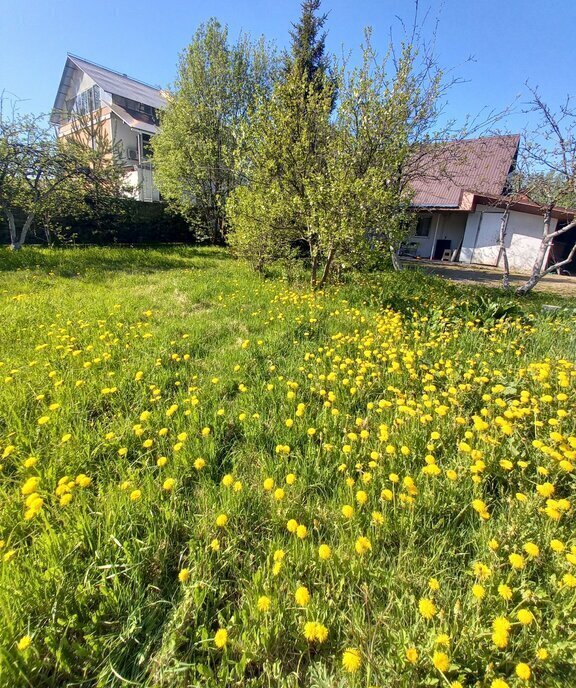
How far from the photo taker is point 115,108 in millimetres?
21203

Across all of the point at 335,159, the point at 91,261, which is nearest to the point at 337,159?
the point at 335,159

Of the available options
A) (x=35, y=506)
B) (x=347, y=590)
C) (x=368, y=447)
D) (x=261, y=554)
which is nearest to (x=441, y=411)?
(x=368, y=447)

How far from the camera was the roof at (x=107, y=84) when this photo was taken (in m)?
22.2

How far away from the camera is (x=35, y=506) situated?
139 cm

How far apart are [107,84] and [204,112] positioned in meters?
14.4

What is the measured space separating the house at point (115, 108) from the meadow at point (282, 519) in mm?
21596

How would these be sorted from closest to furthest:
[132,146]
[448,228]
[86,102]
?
1. [448,228]
2. [132,146]
3. [86,102]

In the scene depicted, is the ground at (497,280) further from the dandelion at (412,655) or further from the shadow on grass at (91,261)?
the dandelion at (412,655)

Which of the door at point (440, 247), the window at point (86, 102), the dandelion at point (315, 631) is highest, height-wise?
the window at point (86, 102)

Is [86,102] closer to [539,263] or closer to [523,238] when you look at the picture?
[523,238]

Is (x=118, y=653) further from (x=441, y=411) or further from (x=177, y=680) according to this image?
(x=441, y=411)

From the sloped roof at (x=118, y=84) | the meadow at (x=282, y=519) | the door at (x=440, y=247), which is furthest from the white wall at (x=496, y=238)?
the sloped roof at (x=118, y=84)

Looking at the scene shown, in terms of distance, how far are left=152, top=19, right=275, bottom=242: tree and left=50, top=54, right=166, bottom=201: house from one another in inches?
299

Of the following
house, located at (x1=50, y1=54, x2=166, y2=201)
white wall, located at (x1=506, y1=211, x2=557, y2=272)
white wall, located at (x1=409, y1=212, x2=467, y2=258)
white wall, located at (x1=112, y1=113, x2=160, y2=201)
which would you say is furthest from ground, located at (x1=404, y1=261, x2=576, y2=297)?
white wall, located at (x1=112, y1=113, x2=160, y2=201)
